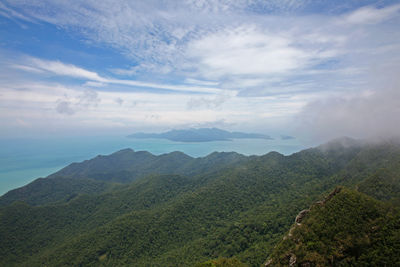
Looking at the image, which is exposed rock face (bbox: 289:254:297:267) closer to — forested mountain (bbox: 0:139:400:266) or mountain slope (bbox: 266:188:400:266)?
mountain slope (bbox: 266:188:400:266)

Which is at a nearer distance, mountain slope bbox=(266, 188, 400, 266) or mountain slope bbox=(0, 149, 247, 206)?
mountain slope bbox=(266, 188, 400, 266)

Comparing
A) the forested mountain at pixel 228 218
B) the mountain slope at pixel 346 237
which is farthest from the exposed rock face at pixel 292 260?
the forested mountain at pixel 228 218

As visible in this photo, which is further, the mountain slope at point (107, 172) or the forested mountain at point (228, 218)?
the mountain slope at point (107, 172)

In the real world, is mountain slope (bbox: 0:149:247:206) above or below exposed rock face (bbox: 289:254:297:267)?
below

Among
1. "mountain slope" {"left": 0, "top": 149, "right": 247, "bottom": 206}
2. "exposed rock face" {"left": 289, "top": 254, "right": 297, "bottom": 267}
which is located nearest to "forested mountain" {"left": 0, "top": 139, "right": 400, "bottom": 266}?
"exposed rock face" {"left": 289, "top": 254, "right": 297, "bottom": 267}

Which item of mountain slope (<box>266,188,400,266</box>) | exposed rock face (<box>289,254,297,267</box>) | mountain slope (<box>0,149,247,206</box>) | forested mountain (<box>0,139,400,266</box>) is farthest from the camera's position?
mountain slope (<box>0,149,247,206</box>)

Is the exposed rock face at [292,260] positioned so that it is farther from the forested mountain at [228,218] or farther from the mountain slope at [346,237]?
the forested mountain at [228,218]

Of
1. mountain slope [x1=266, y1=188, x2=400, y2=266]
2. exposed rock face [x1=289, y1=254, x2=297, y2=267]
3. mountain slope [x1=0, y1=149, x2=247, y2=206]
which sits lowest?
mountain slope [x1=0, y1=149, x2=247, y2=206]

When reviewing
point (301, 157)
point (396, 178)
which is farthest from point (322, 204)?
point (301, 157)
